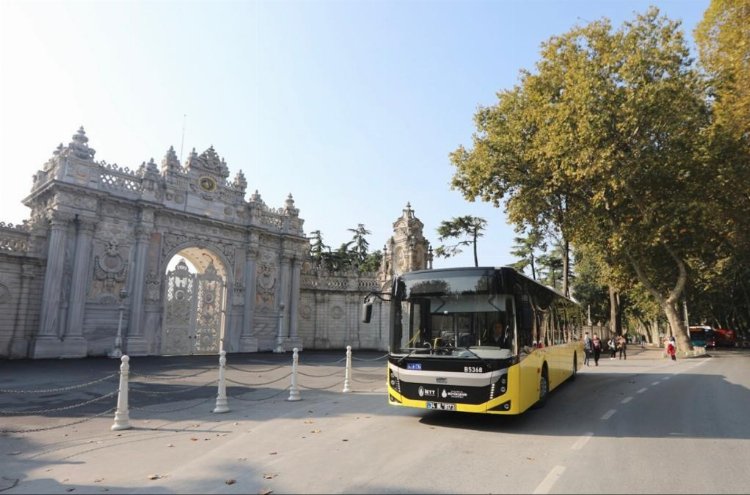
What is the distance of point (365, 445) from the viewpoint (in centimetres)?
682

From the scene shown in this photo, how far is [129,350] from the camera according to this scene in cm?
2095

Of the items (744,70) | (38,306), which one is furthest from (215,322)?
(744,70)

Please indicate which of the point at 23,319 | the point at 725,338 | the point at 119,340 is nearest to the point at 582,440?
the point at 119,340

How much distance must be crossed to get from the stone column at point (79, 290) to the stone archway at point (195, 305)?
3.70 m

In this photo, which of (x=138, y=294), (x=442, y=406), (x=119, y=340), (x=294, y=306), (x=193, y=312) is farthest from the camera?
(x=294, y=306)

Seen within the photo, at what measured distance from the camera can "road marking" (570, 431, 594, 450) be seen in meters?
6.55

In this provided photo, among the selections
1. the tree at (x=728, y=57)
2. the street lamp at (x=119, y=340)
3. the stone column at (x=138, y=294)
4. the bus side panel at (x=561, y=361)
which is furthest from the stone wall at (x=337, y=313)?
the tree at (x=728, y=57)

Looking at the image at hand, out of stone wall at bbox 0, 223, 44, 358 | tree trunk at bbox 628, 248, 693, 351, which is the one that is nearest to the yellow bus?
stone wall at bbox 0, 223, 44, 358

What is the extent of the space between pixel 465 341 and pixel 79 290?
18.9 m

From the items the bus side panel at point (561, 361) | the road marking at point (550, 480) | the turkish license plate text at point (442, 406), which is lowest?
the road marking at point (550, 480)

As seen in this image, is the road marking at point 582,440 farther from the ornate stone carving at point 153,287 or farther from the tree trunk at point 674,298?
the tree trunk at point 674,298

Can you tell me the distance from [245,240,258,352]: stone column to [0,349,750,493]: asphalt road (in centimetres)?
1390

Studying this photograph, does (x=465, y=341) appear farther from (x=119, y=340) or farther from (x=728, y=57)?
(x=728, y=57)

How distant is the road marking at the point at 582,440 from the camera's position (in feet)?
21.5
